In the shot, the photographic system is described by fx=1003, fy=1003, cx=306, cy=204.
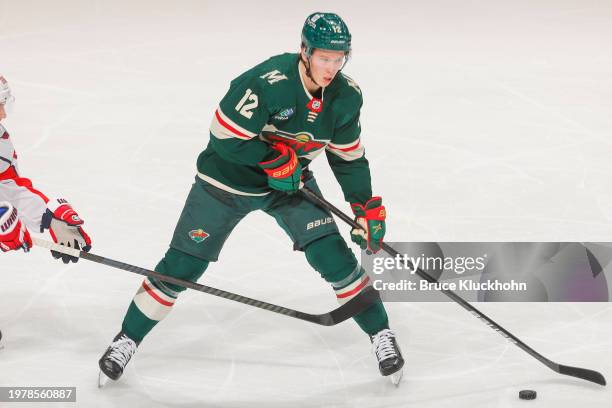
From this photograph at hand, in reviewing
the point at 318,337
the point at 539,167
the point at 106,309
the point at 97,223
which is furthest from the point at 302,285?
the point at 539,167

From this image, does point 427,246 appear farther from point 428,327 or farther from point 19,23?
point 19,23

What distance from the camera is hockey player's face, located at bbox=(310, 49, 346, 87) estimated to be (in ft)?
10.5

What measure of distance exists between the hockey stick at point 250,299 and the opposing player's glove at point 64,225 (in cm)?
12

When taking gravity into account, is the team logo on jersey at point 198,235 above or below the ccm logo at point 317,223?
below

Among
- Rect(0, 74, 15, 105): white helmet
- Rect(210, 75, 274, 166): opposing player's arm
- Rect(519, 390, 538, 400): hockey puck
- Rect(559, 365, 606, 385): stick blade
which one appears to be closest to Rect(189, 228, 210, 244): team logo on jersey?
Rect(210, 75, 274, 166): opposing player's arm

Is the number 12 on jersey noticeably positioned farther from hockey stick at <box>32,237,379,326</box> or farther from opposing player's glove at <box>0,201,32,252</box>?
opposing player's glove at <box>0,201,32,252</box>

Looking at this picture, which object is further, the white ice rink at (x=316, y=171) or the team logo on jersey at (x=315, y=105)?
the white ice rink at (x=316, y=171)

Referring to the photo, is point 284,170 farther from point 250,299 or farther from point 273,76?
point 250,299

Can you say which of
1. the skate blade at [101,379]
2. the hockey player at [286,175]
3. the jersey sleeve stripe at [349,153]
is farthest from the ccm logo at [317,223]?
the skate blade at [101,379]

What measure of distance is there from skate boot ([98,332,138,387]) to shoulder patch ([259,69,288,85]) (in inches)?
40.9

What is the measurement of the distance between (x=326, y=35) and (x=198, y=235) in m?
0.81

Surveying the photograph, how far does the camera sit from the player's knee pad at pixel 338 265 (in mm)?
3496

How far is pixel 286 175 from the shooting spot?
10.9 ft

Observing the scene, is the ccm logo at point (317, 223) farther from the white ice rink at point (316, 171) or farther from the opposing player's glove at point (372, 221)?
the white ice rink at point (316, 171)
